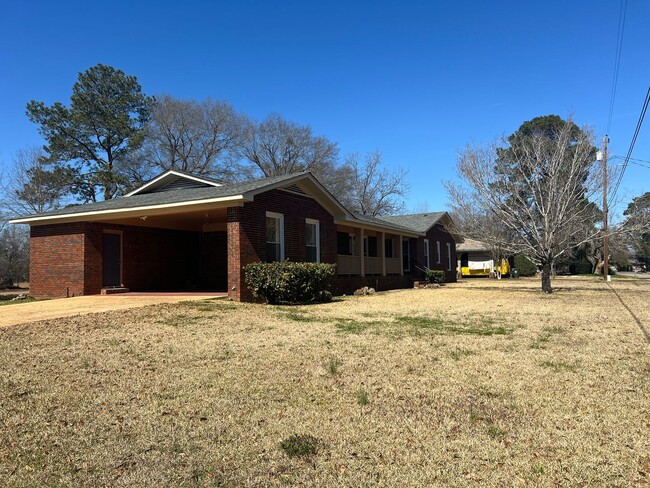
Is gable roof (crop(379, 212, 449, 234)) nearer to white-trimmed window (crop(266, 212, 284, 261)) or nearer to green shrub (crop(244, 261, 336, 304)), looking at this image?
white-trimmed window (crop(266, 212, 284, 261))

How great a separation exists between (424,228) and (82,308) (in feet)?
69.8

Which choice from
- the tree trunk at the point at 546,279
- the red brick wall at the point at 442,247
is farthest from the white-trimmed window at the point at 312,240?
the red brick wall at the point at 442,247

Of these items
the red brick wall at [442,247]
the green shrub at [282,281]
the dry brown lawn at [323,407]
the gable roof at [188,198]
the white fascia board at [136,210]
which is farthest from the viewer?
the red brick wall at [442,247]

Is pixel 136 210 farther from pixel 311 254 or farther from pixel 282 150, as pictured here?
pixel 282 150

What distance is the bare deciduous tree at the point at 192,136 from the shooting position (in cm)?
3834

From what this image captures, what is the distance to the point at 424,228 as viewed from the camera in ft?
95.5

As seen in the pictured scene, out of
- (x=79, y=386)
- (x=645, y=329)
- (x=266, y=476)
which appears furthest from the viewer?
(x=645, y=329)

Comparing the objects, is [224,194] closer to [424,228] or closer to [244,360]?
[244,360]

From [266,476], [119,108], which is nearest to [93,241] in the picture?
[266,476]

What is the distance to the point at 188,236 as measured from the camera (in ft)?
63.9

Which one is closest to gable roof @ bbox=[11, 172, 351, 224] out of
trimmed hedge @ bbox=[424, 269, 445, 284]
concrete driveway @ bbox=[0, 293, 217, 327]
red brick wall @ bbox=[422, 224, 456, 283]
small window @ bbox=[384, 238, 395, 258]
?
concrete driveway @ bbox=[0, 293, 217, 327]

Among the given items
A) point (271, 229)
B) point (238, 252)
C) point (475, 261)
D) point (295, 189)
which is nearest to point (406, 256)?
point (295, 189)

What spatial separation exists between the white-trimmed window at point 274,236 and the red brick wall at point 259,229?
0.55ft

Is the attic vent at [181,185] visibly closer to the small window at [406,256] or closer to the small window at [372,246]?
the small window at [372,246]
